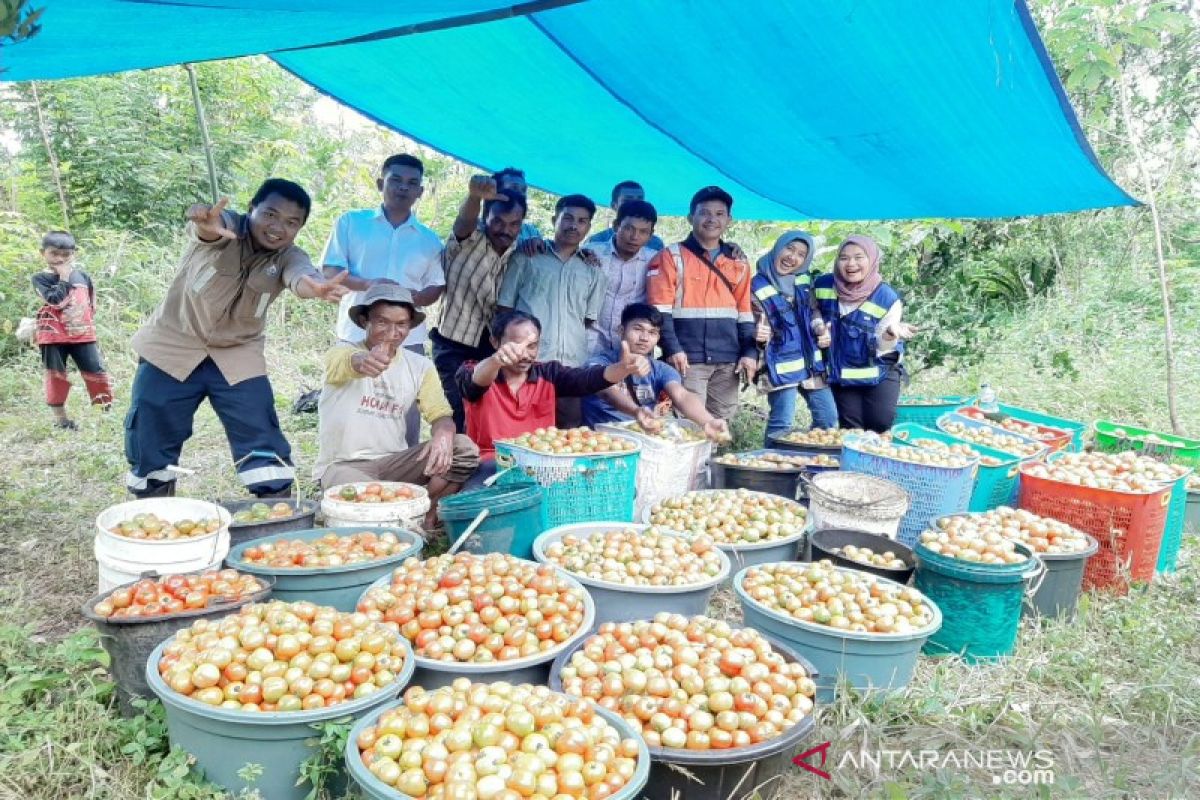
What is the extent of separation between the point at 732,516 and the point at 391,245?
2866 millimetres

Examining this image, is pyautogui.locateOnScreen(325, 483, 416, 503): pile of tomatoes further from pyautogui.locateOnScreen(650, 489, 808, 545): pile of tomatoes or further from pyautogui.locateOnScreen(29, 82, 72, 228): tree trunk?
pyautogui.locateOnScreen(29, 82, 72, 228): tree trunk

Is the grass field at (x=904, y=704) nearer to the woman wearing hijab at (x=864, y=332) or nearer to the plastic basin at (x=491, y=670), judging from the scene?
the plastic basin at (x=491, y=670)

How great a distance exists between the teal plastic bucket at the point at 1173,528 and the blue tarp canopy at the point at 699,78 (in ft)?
6.53

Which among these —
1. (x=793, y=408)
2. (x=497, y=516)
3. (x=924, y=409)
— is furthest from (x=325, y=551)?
(x=924, y=409)

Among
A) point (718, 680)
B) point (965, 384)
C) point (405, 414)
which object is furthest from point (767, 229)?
point (718, 680)

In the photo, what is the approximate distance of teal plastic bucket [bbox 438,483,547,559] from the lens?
326 centimetres

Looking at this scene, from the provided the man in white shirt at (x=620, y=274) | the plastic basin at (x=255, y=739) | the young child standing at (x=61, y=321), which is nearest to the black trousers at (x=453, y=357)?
the man in white shirt at (x=620, y=274)

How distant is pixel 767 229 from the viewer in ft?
39.5

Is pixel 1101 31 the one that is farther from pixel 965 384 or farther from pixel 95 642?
pixel 95 642

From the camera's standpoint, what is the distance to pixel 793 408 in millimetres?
5895

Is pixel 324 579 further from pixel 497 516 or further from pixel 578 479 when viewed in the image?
pixel 578 479

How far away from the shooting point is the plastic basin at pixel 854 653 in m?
2.81

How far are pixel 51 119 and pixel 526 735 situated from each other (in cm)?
1205

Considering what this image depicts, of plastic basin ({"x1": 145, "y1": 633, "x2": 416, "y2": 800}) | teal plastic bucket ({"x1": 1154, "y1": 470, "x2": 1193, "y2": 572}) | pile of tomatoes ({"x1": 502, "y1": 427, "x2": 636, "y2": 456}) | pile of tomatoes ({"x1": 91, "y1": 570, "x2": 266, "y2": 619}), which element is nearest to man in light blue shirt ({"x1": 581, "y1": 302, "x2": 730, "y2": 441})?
pile of tomatoes ({"x1": 502, "y1": 427, "x2": 636, "y2": 456})
